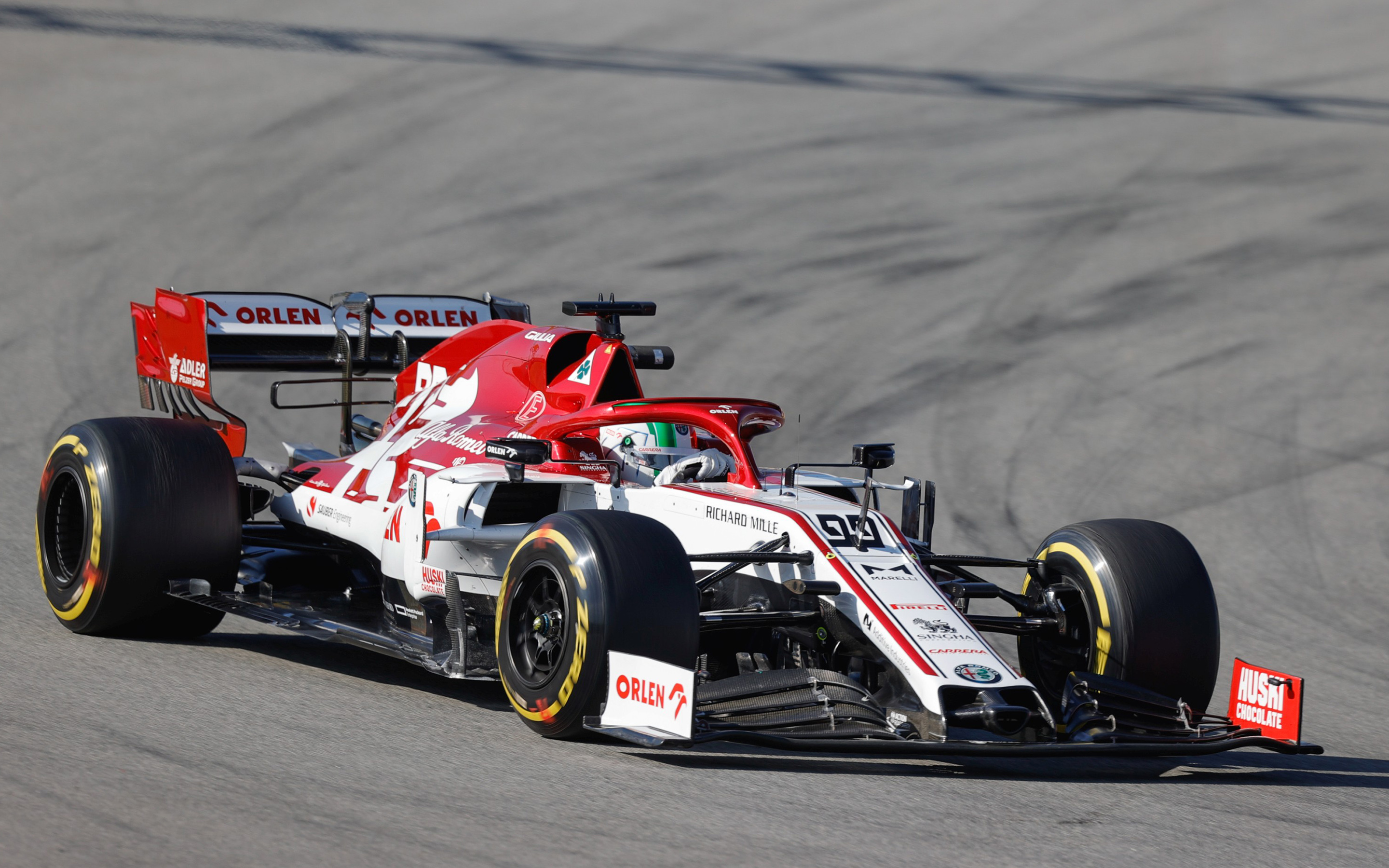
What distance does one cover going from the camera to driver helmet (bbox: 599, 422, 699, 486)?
26.3 feet

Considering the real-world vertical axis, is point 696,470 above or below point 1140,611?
above

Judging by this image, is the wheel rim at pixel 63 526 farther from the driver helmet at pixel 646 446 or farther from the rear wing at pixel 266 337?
the driver helmet at pixel 646 446

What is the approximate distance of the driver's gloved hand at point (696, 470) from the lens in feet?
25.0

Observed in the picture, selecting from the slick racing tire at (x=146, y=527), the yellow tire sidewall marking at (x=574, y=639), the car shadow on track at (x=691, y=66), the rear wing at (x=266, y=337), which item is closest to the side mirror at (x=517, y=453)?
the yellow tire sidewall marking at (x=574, y=639)

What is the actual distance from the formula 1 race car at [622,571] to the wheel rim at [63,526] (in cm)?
1

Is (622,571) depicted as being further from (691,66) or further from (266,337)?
(691,66)

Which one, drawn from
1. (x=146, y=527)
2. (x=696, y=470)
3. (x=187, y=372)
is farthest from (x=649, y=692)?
(x=187, y=372)

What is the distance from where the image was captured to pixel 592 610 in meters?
6.24

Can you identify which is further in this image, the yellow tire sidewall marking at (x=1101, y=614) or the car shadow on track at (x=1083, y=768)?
the yellow tire sidewall marking at (x=1101, y=614)

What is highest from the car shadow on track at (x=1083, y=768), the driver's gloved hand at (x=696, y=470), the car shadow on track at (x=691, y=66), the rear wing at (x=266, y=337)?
the car shadow on track at (x=691, y=66)

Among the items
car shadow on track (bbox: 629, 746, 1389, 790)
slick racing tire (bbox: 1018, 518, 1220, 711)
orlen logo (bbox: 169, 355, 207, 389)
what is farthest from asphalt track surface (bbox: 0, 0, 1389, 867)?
orlen logo (bbox: 169, 355, 207, 389)

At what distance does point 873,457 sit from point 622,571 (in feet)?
5.45

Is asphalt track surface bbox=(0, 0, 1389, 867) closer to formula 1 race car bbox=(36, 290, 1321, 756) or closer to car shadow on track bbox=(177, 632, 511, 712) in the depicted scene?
car shadow on track bbox=(177, 632, 511, 712)

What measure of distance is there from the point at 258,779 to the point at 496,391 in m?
3.32
